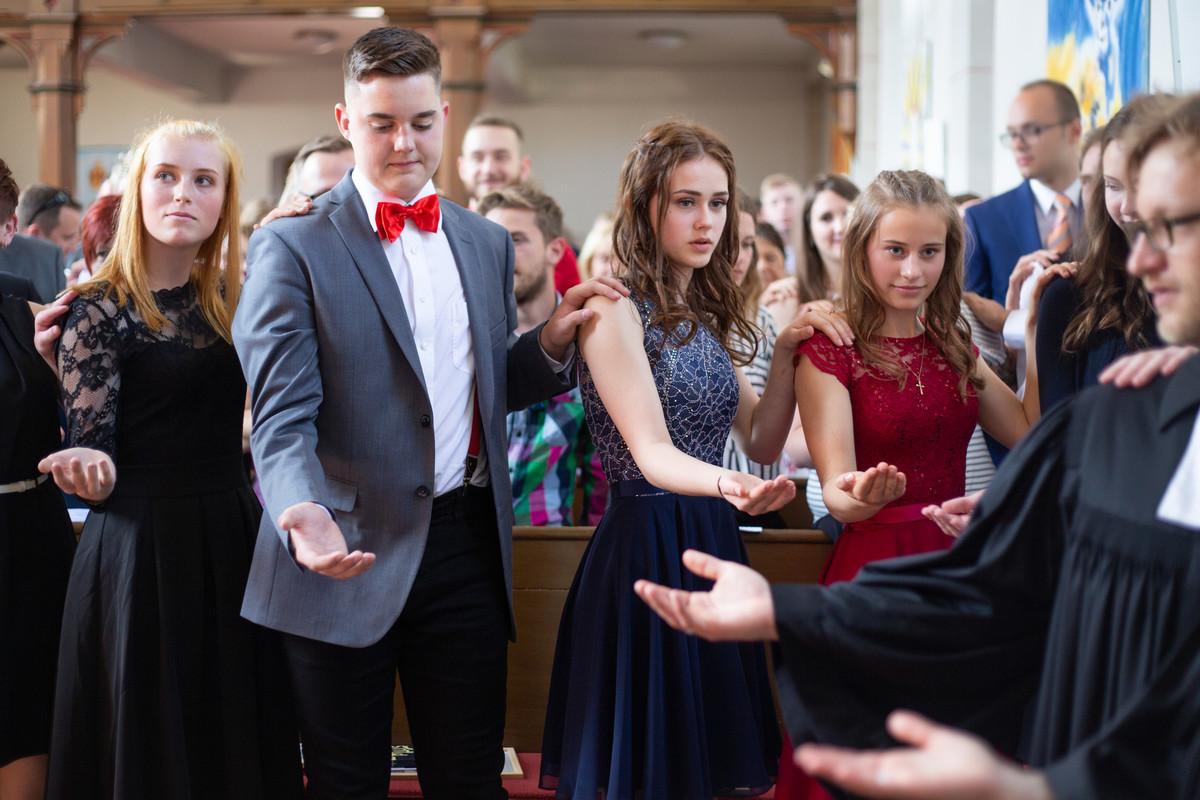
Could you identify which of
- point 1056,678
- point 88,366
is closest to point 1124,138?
point 1056,678

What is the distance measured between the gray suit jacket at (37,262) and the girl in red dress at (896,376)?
11.0 ft

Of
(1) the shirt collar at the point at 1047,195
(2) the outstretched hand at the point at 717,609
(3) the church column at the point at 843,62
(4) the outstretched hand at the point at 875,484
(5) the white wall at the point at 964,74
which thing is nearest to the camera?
→ (2) the outstretched hand at the point at 717,609

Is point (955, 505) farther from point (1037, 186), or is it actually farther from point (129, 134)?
point (129, 134)

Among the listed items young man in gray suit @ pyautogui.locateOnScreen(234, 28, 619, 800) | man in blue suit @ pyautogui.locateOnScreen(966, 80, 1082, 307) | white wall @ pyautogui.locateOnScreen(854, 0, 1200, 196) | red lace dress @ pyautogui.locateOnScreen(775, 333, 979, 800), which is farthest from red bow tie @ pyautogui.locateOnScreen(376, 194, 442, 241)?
white wall @ pyautogui.locateOnScreen(854, 0, 1200, 196)

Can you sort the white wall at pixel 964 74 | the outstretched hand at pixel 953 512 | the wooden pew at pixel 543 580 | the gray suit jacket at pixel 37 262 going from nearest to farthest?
1. the outstretched hand at pixel 953 512
2. the wooden pew at pixel 543 580
3. the gray suit jacket at pixel 37 262
4. the white wall at pixel 964 74

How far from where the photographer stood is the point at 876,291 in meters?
2.45

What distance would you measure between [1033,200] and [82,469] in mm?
3127

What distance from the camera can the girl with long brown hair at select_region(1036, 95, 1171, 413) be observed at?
2389 mm

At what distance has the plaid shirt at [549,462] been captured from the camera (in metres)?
3.58

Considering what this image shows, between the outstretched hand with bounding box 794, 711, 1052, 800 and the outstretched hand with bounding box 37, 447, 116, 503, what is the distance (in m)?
1.59

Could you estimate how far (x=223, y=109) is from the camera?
14.4 meters

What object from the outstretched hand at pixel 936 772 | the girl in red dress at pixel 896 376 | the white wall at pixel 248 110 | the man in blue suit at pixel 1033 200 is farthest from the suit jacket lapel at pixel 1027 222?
the white wall at pixel 248 110

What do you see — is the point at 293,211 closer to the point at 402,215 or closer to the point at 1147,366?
the point at 402,215

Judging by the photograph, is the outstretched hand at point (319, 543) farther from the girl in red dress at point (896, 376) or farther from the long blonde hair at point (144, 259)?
the girl in red dress at point (896, 376)
